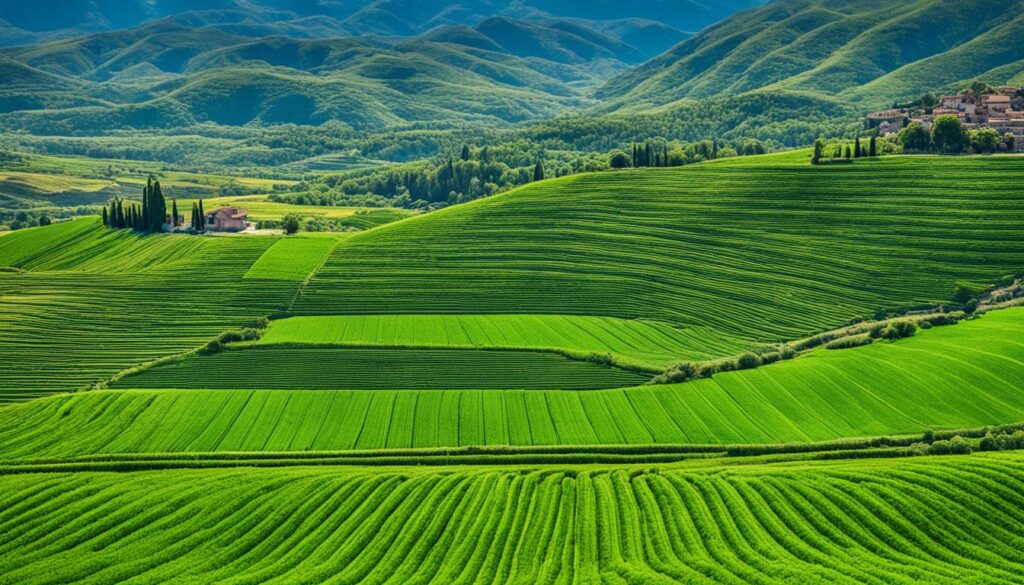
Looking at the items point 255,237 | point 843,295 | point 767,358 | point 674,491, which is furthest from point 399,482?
point 255,237

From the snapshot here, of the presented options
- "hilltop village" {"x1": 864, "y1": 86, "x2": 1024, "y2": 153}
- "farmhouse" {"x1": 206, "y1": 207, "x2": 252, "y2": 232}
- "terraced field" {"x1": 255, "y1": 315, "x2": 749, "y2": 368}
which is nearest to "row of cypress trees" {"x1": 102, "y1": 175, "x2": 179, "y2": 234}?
"farmhouse" {"x1": 206, "y1": 207, "x2": 252, "y2": 232}

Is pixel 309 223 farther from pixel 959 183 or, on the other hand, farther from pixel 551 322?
pixel 959 183

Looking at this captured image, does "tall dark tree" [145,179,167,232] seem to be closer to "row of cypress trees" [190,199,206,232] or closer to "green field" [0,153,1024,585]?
"row of cypress trees" [190,199,206,232]

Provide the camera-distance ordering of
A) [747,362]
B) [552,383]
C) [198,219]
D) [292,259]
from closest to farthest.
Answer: [552,383] → [747,362] → [292,259] → [198,219]

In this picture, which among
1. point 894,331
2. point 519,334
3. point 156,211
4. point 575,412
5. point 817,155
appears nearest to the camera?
point 575,412

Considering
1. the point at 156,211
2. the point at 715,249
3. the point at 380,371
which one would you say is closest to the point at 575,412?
the point at 380,371

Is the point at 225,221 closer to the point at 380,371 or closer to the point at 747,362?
the point at 380,371
